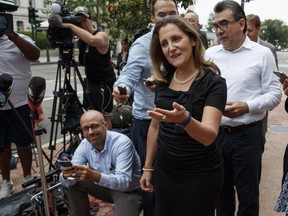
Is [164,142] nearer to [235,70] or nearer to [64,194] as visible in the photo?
[235,70]

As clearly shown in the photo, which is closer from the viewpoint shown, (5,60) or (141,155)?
(141,155)

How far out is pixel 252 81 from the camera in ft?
8.00

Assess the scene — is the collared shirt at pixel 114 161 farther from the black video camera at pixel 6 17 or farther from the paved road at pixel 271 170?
the paved road at pixel 271 170

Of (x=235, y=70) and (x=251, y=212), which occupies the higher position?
(x=235, y=70)

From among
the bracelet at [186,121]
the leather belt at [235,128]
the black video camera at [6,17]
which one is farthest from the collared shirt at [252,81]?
the black video camera at [6,17]

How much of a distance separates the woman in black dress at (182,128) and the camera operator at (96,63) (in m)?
1.91

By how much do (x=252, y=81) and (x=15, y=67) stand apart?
242 cm

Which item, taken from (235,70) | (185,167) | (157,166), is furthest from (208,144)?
(235,70)

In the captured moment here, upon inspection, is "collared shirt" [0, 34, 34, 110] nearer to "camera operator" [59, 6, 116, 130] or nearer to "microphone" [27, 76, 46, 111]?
"camera operator" [59, 6, 116, 130]

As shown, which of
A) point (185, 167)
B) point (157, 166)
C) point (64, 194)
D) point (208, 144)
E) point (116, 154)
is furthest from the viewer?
point (64, 194)

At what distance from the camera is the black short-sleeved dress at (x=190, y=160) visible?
1.75 metres

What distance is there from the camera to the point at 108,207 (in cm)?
358

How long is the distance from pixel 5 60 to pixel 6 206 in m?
1.46

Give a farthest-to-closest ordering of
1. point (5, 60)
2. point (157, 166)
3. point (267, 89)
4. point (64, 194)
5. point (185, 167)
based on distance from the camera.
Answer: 1. point (5, 60)
2. point (64, 194)
3. point (267, 89)
4. point (157, 166)
5. point (185, 167)
